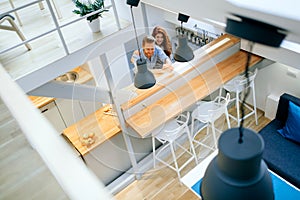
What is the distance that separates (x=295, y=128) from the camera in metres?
3.86

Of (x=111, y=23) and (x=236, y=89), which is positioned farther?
(x=236, y=89)

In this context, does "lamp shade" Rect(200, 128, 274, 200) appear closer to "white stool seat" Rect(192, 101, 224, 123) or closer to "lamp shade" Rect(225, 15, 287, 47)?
"lamp shade" Rect(225, 15, 287, 47)

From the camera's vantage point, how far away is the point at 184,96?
13.2 ft

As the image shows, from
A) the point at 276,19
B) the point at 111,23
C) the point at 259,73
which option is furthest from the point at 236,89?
the point at 276,19

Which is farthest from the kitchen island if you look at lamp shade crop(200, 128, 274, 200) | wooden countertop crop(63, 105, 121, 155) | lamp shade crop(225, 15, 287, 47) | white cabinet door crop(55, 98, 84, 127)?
lamp shade crop(225, 15, 287, 47)

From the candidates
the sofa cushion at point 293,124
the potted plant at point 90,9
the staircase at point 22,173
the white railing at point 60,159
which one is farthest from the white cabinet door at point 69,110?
the white railing at point 60,159

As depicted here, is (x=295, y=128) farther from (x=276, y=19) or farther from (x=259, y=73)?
(x=276, y=19)

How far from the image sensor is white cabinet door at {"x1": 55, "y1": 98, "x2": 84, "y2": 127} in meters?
4.90

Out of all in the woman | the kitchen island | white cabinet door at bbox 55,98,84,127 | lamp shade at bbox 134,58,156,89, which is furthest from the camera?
white cabinet door at bbox 55,98,84,127

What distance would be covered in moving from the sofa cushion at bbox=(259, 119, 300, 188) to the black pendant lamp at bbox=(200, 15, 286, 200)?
284 cm

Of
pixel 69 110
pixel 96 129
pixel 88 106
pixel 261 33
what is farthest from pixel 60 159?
pixel 88 106

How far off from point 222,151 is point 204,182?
228 mm

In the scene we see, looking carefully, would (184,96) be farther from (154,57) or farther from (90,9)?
(90,9)

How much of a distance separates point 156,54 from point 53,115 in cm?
204
